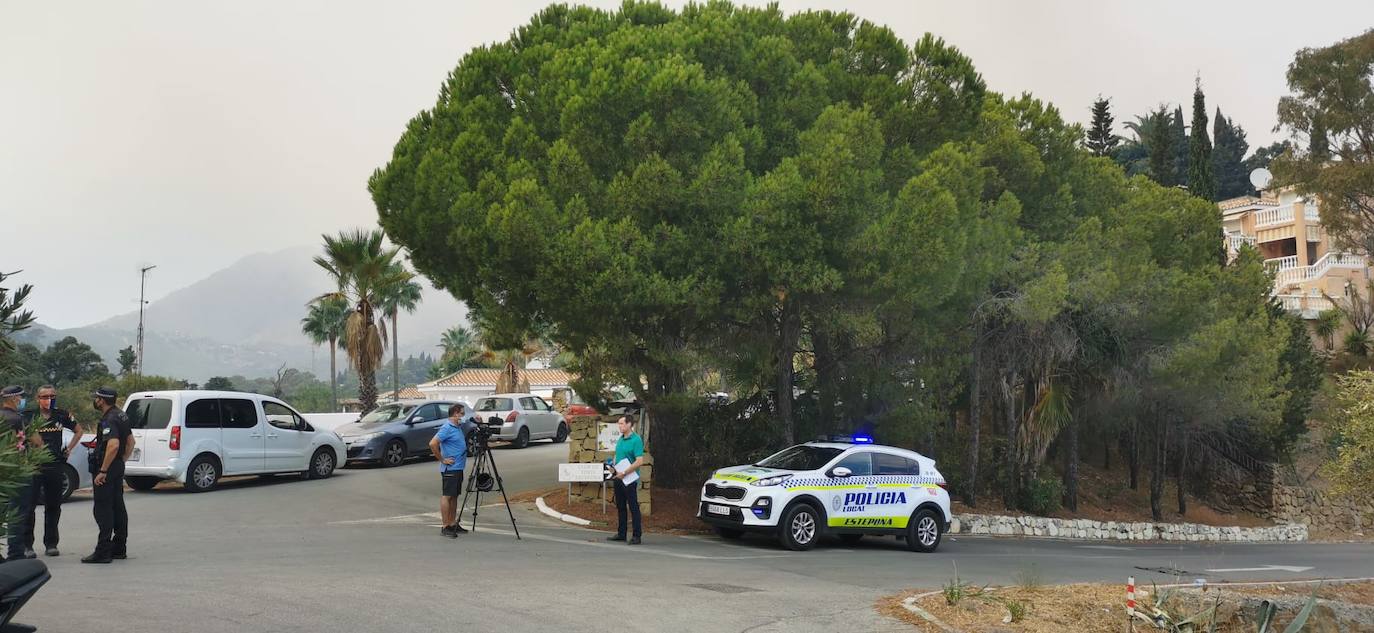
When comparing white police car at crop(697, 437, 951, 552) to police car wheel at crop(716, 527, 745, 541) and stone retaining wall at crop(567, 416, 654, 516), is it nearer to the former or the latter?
police car wheel at crop(716, 527, 745, 541)

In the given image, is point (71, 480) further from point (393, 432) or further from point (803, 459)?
point (803, 459)

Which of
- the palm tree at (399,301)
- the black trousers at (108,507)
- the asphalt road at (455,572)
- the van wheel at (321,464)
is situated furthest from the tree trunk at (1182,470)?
the palm tree at (399,301)

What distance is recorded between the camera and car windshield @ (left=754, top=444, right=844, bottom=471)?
50.7 ft

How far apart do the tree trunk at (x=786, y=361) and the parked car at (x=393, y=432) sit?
8.36 meters

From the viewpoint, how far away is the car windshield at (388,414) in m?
25.3

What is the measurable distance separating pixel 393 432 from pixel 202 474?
644 centimetres

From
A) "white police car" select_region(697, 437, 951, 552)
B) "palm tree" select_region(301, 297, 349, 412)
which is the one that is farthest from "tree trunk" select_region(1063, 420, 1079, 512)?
"palm tree" select_region(301, 297, 349, 412)

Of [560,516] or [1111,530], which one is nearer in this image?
[560,516]

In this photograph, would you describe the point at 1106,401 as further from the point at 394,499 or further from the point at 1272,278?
the point at 394,499

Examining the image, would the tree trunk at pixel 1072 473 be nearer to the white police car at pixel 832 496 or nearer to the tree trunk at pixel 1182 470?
the tree trunk at pixel 1182 470

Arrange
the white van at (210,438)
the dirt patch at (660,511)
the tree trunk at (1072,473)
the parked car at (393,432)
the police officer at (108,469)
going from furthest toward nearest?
the tree trunk at (1072,473) → the parked car at (393,432) → the white van at (210,438) → the dirt patch at (660,511) → the police officer at (108,469)

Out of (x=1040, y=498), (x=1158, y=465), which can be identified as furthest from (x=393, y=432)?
(x=1158, y=465)

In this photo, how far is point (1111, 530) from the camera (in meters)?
26.1

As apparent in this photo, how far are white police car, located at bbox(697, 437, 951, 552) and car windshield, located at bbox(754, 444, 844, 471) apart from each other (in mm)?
15
